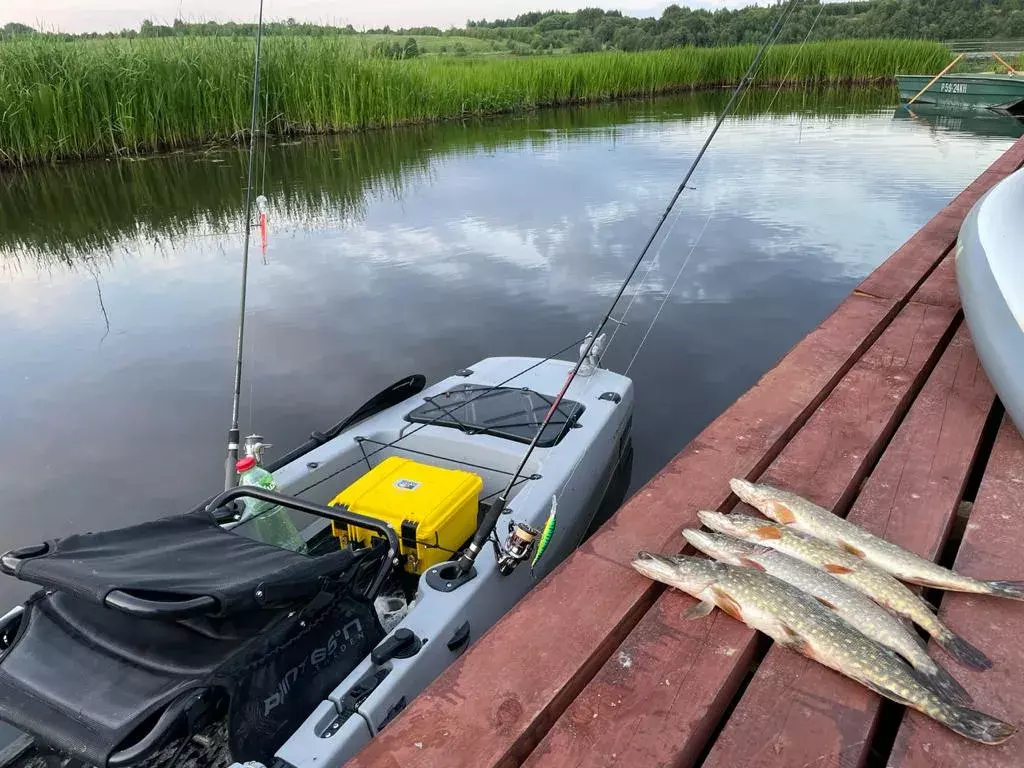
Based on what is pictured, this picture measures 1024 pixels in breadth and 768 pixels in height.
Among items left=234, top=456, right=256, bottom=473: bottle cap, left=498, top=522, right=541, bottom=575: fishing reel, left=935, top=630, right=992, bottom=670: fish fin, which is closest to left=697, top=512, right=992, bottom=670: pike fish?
left=935, top=630, right=992, bottom=670: fish fin

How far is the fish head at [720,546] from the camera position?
209 centimetres

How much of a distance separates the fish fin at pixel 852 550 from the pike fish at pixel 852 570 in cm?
2

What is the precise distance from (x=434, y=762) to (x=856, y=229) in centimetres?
908

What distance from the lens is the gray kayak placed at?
2568mm

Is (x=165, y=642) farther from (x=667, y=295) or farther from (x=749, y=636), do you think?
(x=667, y=295)

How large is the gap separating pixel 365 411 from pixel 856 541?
8.45 ft

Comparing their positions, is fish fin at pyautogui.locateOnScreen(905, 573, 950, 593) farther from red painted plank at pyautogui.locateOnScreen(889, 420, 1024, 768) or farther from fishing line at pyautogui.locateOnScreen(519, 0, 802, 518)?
fishing line at pyautogui.locateOnScreen(519, 0, 802, 518)

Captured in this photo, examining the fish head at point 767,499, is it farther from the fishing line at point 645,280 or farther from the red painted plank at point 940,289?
the red painted plank at point 940,289

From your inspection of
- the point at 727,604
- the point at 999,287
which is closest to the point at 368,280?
the point at 999,287

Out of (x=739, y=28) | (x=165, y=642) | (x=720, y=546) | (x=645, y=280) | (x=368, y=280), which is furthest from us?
(x=739, y=28)

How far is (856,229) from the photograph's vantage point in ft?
29.4

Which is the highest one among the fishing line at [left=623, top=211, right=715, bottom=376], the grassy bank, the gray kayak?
the grassy bank

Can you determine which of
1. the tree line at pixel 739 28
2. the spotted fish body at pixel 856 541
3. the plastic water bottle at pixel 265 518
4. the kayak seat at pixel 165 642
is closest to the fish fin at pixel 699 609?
the spotted fish body at pixel 856 541

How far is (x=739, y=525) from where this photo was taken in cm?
219
